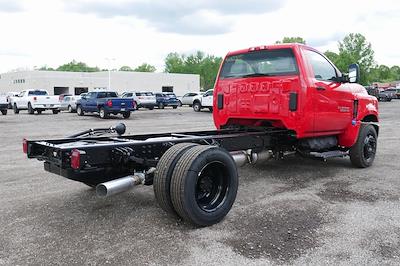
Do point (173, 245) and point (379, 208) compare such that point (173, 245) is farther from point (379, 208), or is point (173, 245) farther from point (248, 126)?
point (248, 126)

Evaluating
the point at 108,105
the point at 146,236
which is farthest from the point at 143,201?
the point at 108,105

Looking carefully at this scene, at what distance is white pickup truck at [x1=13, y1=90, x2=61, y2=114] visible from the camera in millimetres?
26953

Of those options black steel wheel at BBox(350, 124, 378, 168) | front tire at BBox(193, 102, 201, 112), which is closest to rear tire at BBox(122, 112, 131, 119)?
front tire at BBox(193, 102, 201, 112)

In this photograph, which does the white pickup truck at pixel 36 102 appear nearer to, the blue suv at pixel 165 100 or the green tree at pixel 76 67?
the blue suv at pixel 165 100

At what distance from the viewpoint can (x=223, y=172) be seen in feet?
14.5

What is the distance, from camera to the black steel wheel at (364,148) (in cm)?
705

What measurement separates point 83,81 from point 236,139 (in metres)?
56.5

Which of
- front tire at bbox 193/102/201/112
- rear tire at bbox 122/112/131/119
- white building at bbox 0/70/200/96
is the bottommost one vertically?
rear tire at bbox 122/112/131/119

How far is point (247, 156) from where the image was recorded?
5.79 metres

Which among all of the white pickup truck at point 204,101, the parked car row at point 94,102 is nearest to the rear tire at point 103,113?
the parked car row at point 94,102

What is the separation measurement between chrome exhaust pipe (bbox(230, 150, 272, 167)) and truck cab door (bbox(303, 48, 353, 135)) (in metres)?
0.91

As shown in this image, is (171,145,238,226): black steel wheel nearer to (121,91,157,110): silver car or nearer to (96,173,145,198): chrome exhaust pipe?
(96,173,145,198): chrome exhaust pipe

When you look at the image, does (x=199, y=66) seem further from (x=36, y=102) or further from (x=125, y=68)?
(x=36, y=102)

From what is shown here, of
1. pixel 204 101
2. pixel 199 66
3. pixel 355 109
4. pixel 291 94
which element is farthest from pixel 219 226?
pixel 199 66
